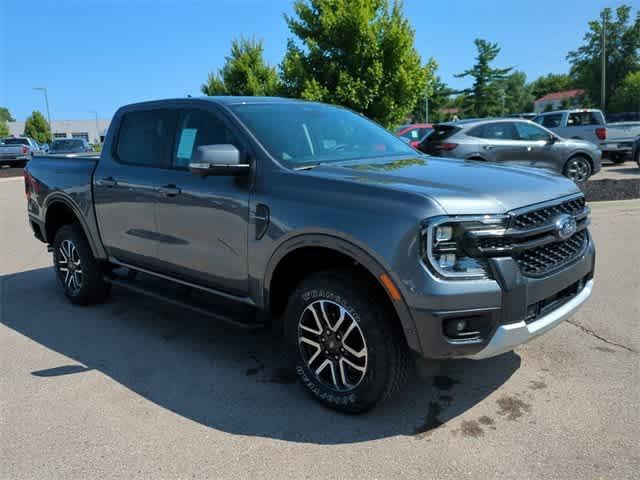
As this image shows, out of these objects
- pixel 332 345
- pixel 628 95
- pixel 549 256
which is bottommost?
pixel 332 345

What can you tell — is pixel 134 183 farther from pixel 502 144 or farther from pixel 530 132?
pixel 530 132

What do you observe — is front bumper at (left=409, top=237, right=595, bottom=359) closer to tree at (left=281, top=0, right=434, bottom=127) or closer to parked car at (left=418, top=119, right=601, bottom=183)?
parked car at (left=418, top=119, right=601, bottom=183)

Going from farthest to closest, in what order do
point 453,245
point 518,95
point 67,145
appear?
point 518,95
point 67,145
point 453,245

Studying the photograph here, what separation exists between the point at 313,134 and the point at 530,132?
32.0 feet

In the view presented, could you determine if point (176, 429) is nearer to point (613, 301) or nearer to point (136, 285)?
point (136, 285)

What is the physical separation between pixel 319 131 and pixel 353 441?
2.24m

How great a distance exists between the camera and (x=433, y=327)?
2801 mm

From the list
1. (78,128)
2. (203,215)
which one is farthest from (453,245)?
(78,128)

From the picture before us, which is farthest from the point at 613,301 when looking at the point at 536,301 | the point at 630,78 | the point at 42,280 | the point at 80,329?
the point at 630,78

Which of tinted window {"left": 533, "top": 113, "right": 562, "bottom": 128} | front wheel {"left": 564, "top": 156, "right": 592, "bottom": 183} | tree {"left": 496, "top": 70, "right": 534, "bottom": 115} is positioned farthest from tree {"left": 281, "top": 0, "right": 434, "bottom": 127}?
tree {"left": 496, "top": 70, "right": 534, "bottom": 115}

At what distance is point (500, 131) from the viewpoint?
12.3m

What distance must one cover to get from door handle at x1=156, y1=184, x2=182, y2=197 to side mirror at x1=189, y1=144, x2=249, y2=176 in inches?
25.9

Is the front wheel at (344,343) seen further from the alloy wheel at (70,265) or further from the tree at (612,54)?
the tree at (612,54)

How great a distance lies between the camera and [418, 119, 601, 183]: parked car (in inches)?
465
